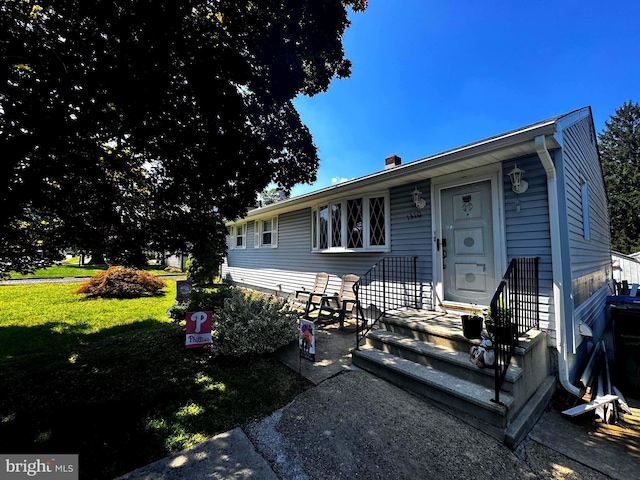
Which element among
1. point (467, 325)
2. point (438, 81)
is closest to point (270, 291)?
point (467, 325)

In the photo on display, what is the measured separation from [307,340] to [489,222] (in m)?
3.33

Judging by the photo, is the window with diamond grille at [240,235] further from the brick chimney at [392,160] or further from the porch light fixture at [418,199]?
the porch light fixture at [418,199]

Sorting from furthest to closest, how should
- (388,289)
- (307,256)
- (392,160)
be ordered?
(307,256)
(392,160)
(388,289)

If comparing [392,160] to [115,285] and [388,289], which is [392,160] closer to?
[388,289]

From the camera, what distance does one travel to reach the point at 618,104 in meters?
30.4

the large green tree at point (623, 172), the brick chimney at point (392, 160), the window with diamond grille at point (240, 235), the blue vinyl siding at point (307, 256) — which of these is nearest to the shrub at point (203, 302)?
the blue vinyl siding at point (307, 256)

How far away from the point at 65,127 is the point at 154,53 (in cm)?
129

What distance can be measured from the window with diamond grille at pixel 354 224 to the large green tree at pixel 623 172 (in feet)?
73.4

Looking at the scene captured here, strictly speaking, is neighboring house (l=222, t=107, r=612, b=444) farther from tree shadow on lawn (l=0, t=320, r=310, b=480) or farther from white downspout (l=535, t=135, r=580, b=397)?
tree shadow on lawn (l=0, t=320, r=310, b=480)

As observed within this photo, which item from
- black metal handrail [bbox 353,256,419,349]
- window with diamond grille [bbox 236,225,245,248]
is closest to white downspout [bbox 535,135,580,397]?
black metal handrail [bbox 353,256,419,349]

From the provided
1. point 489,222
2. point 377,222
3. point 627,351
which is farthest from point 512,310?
point 377,222

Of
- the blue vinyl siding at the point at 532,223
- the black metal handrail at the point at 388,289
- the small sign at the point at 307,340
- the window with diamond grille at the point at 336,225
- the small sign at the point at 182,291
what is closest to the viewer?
the small sign at the point at 307,340

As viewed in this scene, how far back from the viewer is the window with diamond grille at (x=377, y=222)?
5.55m

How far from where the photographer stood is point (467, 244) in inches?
169
